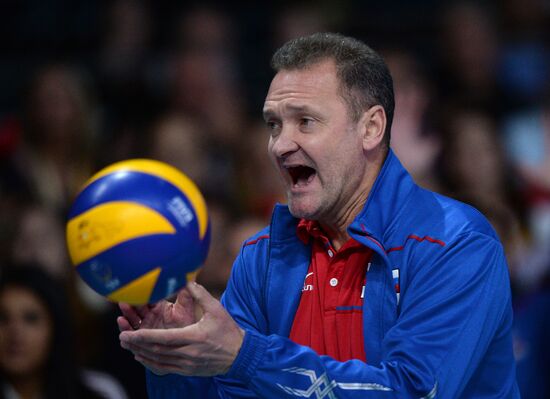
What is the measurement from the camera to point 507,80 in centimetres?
979

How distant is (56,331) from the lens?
6484mm

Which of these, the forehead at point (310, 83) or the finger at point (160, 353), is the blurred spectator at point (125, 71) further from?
the finger at point (160, 353)

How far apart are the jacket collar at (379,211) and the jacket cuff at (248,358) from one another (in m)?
0.62

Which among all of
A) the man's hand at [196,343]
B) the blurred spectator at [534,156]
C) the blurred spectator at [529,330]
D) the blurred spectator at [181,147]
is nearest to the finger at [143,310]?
the man's hand at [196,343]

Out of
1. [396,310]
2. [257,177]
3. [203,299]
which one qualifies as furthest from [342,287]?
[257,177]

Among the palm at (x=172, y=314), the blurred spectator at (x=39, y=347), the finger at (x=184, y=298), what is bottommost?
the blurred spectator at (x=39, y=347)

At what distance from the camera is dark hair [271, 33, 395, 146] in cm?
421

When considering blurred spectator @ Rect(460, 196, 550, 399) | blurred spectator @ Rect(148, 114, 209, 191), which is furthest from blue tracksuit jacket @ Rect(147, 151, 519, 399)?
blurred spectator @ Rect(148, 114, 209, 191)

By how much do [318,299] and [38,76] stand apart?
5712 mm

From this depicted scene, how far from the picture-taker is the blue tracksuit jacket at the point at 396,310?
145 inches

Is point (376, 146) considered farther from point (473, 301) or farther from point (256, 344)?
point (256, 344)

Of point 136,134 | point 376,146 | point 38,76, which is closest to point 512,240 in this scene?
point 376,146

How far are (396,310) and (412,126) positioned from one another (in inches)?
161

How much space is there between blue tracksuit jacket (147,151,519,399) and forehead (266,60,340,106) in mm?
406
